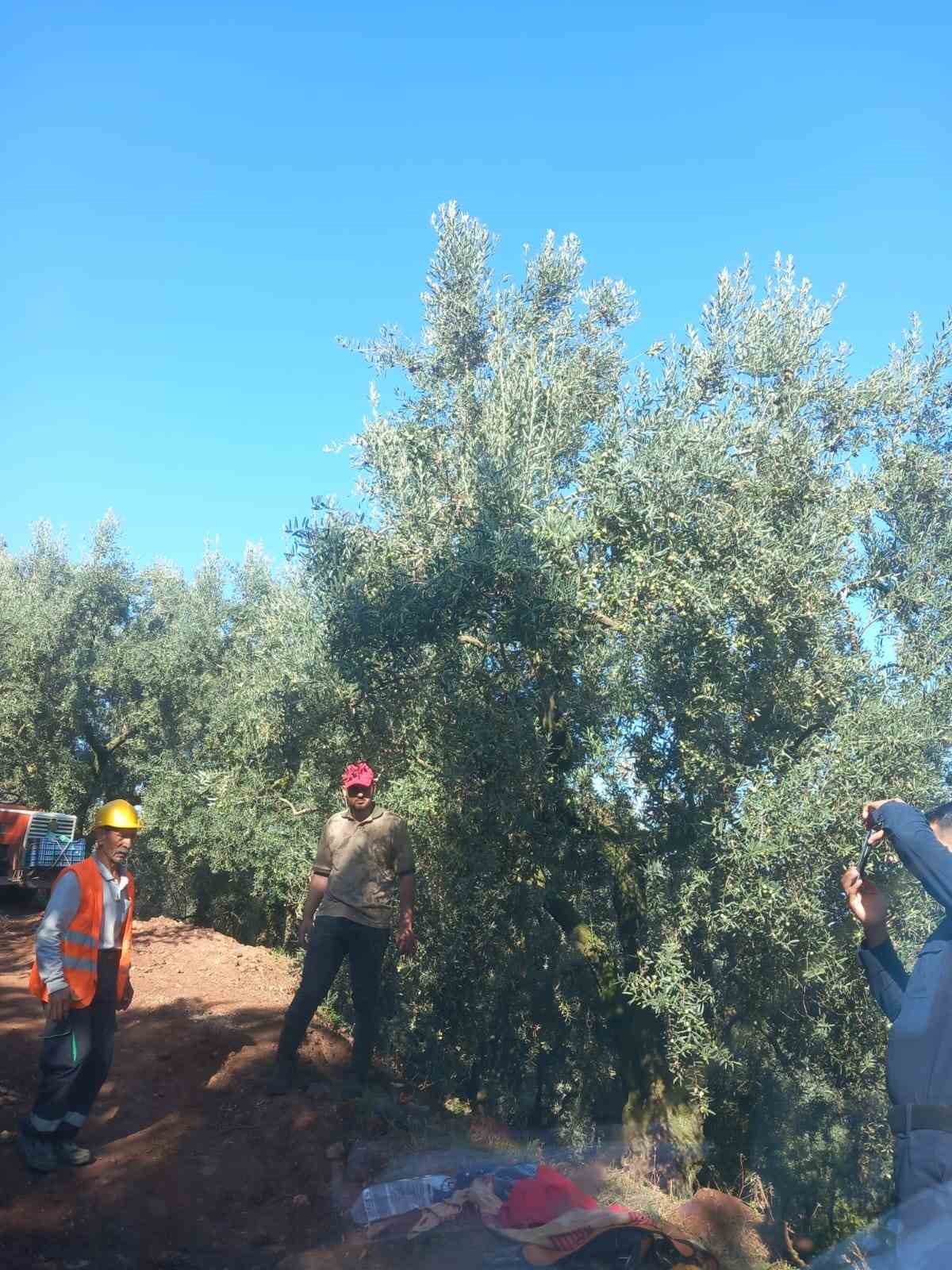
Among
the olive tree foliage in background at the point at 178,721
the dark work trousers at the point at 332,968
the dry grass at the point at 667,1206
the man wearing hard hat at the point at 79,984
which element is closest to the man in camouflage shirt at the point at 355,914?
the dark work trousers at the point at 332,968

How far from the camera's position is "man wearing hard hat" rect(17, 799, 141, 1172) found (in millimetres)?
4637

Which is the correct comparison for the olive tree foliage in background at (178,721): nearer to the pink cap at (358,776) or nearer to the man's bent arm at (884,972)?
the pink cap at (358,776)

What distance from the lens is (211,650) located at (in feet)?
55.2

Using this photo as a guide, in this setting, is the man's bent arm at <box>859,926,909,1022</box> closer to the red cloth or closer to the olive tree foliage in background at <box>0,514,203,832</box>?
the red cloth

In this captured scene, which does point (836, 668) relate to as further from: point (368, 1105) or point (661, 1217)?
point (368, 1105)

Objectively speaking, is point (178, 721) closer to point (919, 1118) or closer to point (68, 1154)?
point (68, 1154)

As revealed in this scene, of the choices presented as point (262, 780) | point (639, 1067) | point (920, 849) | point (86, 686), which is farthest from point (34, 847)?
point (920, 849)

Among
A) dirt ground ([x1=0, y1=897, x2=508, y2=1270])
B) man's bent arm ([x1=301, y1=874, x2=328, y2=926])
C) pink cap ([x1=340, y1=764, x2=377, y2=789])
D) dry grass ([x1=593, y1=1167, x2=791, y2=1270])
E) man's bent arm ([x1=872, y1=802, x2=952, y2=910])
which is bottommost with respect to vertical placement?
dry grass ([x1=593, y1=1167, x2=791, y2=1270])

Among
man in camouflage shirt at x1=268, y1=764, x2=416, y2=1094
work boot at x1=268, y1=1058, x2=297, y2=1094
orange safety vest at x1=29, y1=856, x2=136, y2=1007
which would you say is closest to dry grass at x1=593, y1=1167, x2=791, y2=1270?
man in camouflage shirt at x1=268, y1=764, x2=416, y2=1094

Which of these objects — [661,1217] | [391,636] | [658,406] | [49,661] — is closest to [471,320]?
[658,406]

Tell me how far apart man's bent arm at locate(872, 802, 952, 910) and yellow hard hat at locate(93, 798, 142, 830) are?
362 centimetres

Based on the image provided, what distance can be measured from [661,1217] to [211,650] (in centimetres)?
1299

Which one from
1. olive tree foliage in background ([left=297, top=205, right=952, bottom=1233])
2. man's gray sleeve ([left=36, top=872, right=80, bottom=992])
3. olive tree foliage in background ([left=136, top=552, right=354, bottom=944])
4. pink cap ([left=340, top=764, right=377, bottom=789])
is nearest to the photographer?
man's gray sleeve ([left=36, top=872, right=80, bottom=992])

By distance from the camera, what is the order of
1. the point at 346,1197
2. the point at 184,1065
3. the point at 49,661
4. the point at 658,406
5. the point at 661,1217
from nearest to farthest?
the point at 346,1197
the point at 661,1217
the point at 184,1065
the point at 658,406
the point at 49,661
